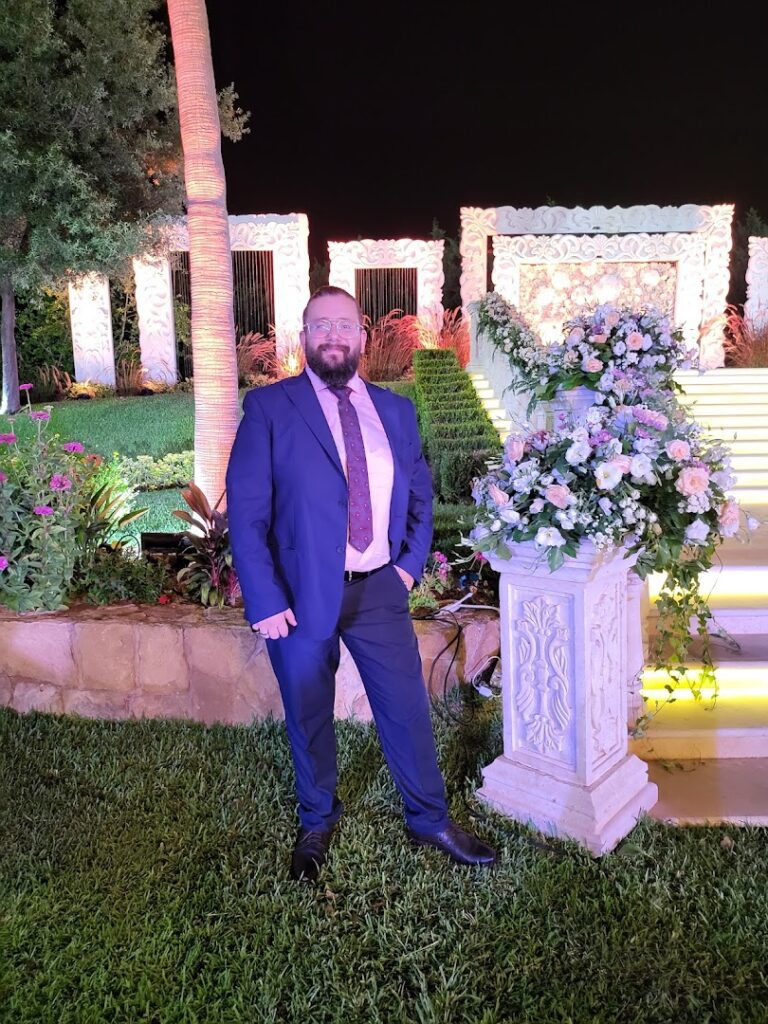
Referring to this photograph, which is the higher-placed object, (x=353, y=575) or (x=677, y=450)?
(x=677, y=450)

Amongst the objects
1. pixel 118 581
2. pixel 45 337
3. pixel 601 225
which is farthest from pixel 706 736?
pixel 45 337

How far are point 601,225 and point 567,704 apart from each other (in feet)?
47.6

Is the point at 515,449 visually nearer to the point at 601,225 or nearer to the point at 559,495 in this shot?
the point at 559,495

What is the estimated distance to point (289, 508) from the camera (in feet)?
8.63

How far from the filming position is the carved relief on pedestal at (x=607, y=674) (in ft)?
9.48

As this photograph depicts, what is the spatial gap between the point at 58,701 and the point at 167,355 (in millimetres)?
12116

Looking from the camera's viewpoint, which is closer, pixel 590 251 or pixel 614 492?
pixel 614 492

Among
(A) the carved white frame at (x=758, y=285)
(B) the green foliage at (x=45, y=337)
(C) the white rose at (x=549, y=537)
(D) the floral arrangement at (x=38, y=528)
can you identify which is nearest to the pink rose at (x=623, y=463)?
(C) the white rose at (x=549, y=537)

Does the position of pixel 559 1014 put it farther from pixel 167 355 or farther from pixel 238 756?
pixel 167 355

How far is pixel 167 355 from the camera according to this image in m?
15.2

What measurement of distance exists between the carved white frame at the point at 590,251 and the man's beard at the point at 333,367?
1341cm

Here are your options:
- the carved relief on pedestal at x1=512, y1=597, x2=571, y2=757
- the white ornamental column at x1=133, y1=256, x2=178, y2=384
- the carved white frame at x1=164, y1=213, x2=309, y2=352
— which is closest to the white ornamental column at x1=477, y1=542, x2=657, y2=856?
the carved relief on pedestal at x1=512, y1=597, x2=571, y2=757

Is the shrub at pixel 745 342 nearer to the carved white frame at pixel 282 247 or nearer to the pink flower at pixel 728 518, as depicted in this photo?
the carved white frame at pixel 282 247

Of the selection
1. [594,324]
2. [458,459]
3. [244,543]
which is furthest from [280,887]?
[458,459]
